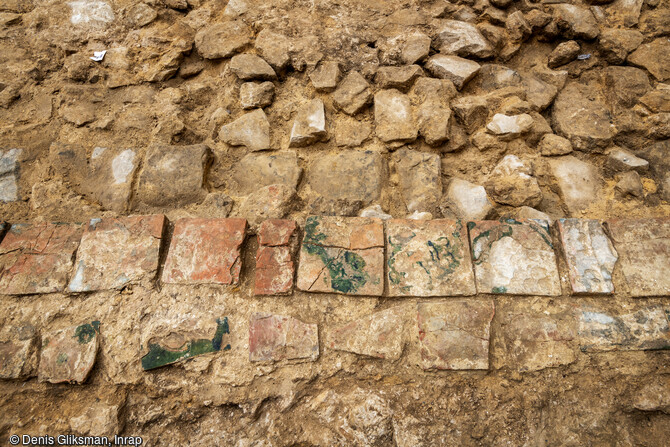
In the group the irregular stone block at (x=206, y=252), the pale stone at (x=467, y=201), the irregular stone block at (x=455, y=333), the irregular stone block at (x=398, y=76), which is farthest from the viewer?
the irregular stone block at (x=398, y=76)

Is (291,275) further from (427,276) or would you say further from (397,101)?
(397,101)

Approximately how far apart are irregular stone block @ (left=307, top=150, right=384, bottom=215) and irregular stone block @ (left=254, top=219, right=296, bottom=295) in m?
0.21

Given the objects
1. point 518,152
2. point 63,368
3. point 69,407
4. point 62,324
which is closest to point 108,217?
point 62,324

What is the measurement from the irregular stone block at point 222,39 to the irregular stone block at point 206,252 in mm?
926

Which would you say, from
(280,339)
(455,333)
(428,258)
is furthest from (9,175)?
(455,333)

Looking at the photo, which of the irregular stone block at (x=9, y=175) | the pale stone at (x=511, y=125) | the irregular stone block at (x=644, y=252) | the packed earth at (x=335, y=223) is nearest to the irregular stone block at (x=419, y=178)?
the packed earth at (x=335, y=223)

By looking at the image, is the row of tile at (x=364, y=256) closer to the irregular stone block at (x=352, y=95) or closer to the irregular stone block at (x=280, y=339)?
the irregular stone block at (x=280, y=339)

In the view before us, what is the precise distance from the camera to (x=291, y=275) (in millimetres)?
1332

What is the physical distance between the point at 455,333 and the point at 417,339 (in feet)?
0.41

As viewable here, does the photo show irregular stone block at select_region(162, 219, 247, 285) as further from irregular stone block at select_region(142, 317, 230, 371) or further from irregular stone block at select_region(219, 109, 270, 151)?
irregular stone block at select_region(219, 109, 270, 151)

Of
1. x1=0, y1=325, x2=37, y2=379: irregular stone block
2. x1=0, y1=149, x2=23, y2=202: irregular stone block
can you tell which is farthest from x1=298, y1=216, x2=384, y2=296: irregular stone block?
x1=0, y1=149, x2=23, y2=202: irregular stone block

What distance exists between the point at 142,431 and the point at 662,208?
6.77ft

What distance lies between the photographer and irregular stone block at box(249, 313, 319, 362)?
1250mm

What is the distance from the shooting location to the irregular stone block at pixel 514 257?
1288 mm
